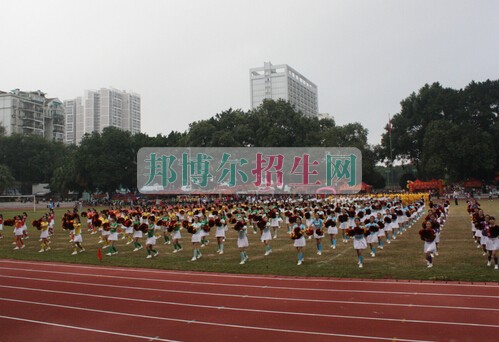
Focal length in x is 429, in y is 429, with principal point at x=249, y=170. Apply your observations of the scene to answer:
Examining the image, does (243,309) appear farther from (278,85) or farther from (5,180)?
(278,85)

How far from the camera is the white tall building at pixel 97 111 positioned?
467ft

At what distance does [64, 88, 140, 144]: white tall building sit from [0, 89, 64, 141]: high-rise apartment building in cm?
3013

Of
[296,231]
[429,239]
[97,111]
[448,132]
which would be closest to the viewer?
[429,239]

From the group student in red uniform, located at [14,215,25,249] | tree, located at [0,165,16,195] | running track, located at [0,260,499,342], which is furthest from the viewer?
tree, located at [0,165,16,195]

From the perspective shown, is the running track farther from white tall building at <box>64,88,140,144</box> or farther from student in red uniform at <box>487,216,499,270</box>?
white tall building at <box>64,88,140,144</box>

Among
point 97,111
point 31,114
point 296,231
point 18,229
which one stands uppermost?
point 97,111

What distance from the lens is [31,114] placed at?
101625 mm

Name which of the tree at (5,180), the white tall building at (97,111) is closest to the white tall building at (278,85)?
the white tall building at (97,111)

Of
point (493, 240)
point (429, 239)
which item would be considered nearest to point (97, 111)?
point (429, 239)

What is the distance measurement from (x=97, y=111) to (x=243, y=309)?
5714 inches

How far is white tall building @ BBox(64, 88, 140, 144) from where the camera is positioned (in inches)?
5605

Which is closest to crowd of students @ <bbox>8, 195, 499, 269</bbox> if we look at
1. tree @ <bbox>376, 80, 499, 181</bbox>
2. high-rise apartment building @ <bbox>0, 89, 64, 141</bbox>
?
tree @ <bbox>376, 80, 499, 181</bbox>

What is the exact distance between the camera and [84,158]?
67.2 metres

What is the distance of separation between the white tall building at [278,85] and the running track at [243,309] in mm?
122366
